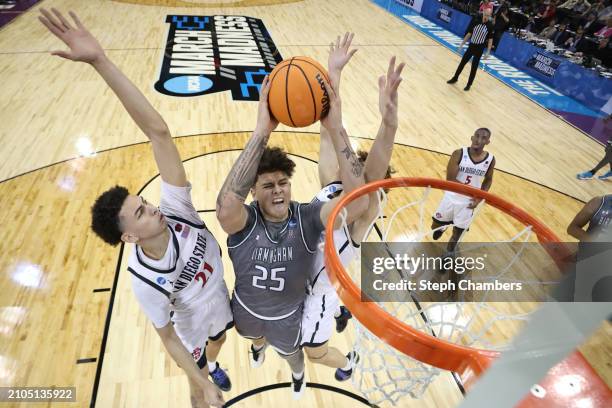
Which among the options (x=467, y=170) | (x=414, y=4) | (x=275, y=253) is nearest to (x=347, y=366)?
(x=275, y=253)

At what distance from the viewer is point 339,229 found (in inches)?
80.3

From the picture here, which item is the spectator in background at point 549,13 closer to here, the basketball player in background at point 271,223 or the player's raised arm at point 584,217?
the player's raised arm at point 584,217

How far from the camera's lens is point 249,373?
3020mm

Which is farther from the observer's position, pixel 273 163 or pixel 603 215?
pixel 603 215

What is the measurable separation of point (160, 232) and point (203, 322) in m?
0.73

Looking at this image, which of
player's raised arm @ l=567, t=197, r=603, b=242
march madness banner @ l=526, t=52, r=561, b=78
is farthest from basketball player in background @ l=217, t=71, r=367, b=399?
march madness banner @ l=526, t=52, r=561, b=78

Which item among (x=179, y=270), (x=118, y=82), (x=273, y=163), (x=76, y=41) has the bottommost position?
(x=179, y=270)

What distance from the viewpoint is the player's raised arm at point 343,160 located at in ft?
6.15

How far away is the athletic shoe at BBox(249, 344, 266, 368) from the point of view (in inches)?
114

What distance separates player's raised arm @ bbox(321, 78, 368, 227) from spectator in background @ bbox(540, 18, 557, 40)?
34.2 feet

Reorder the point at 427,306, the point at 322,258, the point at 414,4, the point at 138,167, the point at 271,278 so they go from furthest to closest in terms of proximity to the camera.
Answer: the point at 414,4 → the point at 138,167 → the point at 427,306 → the point at 322,258 → the point at 271,278

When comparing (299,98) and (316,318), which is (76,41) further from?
(316,318)

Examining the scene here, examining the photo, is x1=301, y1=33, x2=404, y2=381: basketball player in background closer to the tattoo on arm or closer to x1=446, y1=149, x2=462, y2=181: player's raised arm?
the tattoo on arm

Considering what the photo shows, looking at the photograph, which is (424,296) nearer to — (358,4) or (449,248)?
(449,248)
